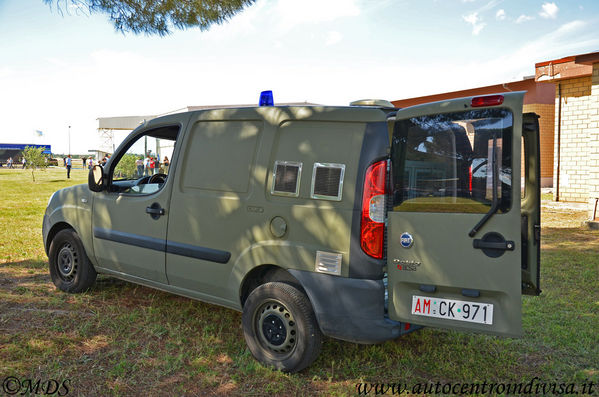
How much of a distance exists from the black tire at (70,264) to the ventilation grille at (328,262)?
3052mm

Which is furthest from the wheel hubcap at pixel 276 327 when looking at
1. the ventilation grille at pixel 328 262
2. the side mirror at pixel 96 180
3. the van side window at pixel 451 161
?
the side mirror at pixel 96 180

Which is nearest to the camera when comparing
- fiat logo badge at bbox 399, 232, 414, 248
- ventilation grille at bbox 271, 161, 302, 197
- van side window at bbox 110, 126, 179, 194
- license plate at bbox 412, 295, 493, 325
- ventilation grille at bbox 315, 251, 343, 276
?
license plate at bbox 412, 295, 493, 325

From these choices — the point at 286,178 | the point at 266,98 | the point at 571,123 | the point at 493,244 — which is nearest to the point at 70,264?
the point at 266,98

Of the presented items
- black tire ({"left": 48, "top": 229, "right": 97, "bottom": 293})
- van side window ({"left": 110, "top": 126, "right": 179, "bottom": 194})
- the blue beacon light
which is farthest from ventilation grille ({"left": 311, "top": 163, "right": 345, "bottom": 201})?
black tire ({"left": 48, "top": 229, "right": 97, "bottom": 293})

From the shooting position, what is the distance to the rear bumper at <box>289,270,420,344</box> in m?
3.25

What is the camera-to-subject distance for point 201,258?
405cm

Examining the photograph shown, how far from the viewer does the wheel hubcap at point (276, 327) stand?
3.54 m

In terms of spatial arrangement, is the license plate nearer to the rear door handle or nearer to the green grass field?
the rear door handle

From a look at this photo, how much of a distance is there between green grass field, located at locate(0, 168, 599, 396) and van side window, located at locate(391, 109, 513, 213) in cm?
135

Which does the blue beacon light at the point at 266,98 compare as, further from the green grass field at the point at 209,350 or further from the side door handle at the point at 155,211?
the green grass field at the point at 209,350

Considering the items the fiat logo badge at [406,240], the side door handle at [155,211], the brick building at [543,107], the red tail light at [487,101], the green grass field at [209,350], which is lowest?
the green grass field at [209,350]

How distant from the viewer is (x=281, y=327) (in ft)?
11.9

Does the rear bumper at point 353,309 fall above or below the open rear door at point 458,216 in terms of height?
below

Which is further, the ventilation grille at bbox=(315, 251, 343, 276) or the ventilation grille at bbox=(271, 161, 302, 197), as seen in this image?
the ventilation grille at bbox=(271, 161, 302, 197)
